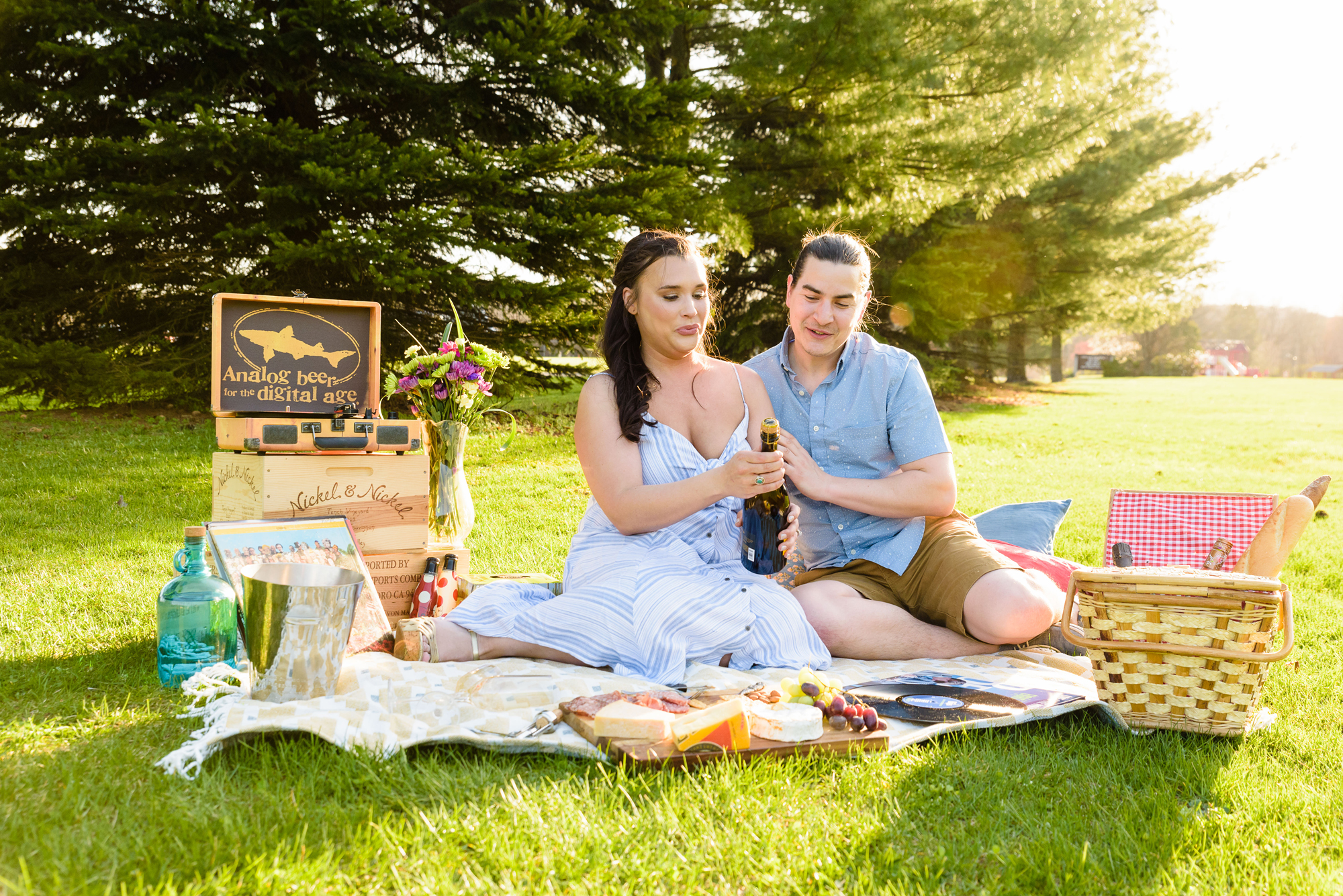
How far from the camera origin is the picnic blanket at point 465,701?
7.20ft

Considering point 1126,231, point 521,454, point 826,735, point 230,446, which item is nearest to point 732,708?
point 826,735

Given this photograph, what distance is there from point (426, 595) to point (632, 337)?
4.15 feet

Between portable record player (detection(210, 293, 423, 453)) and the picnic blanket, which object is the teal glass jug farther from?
portable record player (detection(210, 293, 423, 453))

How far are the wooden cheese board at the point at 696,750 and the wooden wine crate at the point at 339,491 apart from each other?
4.59 feet

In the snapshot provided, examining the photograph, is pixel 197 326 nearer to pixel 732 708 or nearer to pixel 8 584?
pixel 8 584

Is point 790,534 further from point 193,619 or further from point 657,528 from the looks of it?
point 193,619

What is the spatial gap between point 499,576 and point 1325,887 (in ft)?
9.89

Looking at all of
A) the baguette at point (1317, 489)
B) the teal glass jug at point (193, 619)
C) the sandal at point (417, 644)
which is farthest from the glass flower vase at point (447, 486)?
the baguette at point (1317, 489)

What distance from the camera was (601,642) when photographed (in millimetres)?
2953

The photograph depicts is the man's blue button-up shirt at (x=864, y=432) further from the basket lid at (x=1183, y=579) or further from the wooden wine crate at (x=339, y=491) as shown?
the wooden wine crate at (x=339, y=491)

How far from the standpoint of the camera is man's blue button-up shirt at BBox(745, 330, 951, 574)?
332 centimetres

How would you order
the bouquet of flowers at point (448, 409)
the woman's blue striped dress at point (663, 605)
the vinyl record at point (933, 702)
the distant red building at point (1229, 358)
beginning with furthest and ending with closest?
the distant red building at point (1229, 358) → the bouquet of flowers at point (448, 409) → the woman's blue striped dress at point (663, 605) → the vinyl record at point (933, 702)

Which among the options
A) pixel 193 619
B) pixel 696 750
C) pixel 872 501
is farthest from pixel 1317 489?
pixel 193 619

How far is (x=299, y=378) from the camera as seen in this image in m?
3.60
